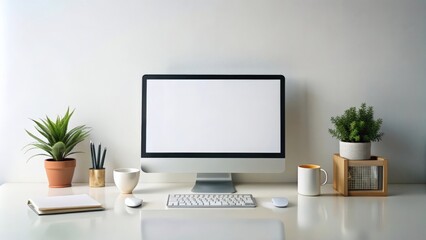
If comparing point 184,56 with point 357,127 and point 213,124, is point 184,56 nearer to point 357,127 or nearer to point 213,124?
point 213,124

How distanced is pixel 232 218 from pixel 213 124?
0.54 m

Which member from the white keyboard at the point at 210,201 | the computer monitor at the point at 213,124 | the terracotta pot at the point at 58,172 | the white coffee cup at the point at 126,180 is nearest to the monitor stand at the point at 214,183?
the computer monitor at the point at 213,124

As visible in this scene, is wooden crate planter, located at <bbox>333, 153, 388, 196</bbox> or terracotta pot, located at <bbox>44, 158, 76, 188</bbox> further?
terracotta pot, located at <bbox>44, 158, 76, 188</bbox>

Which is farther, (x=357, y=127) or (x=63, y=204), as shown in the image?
(x=357, y=127)

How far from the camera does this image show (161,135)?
6.00 ft

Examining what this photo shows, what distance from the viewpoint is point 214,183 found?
1853mm

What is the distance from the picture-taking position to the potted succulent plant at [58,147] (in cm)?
184

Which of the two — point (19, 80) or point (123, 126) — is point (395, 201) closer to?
point (123, 126)

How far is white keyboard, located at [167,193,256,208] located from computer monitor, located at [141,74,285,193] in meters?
0.18

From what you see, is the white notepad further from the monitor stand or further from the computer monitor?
the monitor stand

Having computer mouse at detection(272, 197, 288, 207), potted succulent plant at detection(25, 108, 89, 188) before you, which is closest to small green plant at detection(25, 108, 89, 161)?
potted succulent plant at detection(25, 108, 89, 188)

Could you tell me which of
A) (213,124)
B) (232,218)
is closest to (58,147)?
(213,124)

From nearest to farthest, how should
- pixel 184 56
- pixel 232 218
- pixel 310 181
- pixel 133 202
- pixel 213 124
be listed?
1. pixel 232 218
2. pixel 133 202
3. pixel 310 181
4. pixel 213 124
5. pixel 184 56

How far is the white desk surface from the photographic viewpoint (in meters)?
1.23
